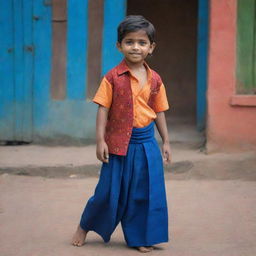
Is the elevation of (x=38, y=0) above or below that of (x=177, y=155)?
above

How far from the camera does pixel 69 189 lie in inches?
242

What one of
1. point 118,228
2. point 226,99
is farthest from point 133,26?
point 226,99

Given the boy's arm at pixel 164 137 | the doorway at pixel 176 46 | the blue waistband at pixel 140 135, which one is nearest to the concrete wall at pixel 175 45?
the doorway at pixel 176 46

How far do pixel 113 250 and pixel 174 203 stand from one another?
143 centimetres

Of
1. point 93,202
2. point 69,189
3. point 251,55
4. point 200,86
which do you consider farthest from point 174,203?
point 200,86

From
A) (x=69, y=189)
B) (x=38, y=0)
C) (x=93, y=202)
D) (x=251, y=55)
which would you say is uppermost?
(x=38, y=0)

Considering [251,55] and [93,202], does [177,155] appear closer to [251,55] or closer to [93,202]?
[251,55]

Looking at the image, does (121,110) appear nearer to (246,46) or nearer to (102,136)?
(102,136)

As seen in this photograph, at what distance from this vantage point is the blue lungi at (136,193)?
13.6 feet

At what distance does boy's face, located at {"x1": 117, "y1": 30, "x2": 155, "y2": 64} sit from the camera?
4078 mm

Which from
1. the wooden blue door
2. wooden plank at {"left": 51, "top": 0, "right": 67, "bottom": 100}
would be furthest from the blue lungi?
the wooden blue door

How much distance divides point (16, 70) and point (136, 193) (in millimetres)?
3987

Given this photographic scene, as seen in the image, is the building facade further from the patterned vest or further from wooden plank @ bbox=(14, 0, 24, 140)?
Result: the patterned vest

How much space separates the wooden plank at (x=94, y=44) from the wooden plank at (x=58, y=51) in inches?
11.8
